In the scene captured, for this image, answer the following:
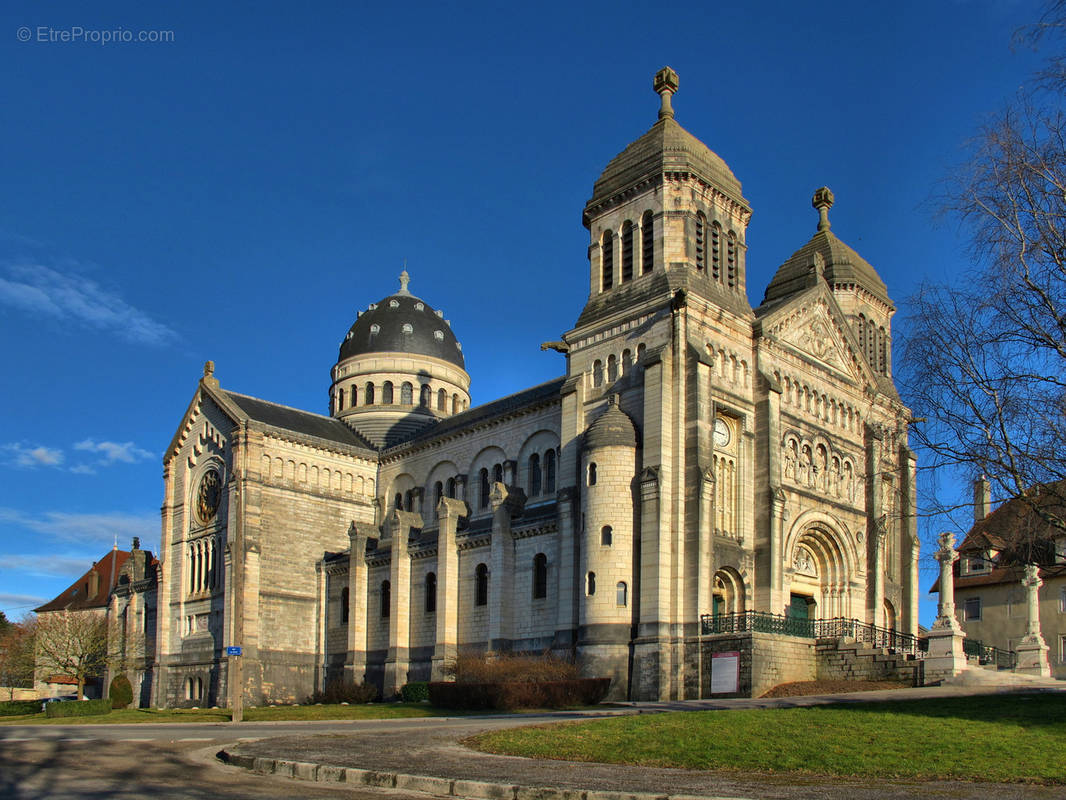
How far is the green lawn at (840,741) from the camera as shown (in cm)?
1495

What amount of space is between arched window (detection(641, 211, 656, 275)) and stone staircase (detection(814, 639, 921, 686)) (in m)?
17.0

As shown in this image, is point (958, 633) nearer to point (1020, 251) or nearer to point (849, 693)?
point (849, 693)

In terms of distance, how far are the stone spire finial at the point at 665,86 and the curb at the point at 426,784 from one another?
37.0 meters

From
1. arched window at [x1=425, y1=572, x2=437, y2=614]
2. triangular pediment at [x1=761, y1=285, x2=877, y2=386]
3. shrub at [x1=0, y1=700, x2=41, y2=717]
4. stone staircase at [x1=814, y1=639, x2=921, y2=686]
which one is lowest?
shrub at [x1=0, y1=700, x2=41, y2=717]

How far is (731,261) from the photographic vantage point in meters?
46.4

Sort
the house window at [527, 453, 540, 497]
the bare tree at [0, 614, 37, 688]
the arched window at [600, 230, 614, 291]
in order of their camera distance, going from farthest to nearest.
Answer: the bare tree at [0, 614, 37, 688]
the house window at [527, 453, 540, 497]
the arched window at [600, 230, 614, 291]

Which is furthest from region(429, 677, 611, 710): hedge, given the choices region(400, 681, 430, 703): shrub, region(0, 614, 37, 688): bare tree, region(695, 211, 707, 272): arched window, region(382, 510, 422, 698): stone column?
region(0, 614, 37, 688): bare tree

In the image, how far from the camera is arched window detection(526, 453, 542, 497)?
49625 mm

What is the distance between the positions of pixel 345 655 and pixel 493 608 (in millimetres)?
11840

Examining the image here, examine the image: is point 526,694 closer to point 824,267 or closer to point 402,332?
point 824,267

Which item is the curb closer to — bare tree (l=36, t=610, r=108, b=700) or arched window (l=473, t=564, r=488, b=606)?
arched window (l=473, t=564, r=488, b=606)

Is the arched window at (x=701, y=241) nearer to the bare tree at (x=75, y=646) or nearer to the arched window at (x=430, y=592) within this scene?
the arched window at (x=430, y=592)

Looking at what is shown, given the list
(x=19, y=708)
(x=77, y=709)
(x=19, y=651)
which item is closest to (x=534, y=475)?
(x=77, y=709)

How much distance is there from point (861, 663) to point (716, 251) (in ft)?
61.0
